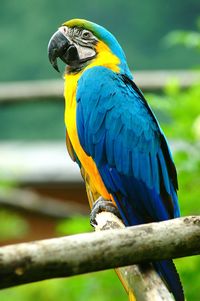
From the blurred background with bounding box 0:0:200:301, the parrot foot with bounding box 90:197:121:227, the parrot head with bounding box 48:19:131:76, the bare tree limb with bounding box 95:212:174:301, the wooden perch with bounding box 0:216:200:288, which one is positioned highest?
the parrot head with bounding box 48:19:131:76

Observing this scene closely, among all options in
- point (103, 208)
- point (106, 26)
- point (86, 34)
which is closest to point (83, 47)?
point (86, 34)

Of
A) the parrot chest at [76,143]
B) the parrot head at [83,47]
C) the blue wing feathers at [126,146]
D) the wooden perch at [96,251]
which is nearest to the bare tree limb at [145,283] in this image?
the wooden perch at [96,251]

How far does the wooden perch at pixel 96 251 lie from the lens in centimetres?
130

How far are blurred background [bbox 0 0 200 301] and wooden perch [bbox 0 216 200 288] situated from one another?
61.9 inches

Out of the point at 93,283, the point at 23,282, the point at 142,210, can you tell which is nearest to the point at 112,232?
the point at 23,282

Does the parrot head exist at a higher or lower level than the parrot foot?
higher

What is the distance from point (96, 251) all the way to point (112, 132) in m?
1.03

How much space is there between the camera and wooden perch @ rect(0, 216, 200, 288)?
130 cm

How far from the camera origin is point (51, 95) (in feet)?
13.8

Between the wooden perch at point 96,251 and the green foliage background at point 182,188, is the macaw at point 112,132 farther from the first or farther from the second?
the wooden perch at point 96,251

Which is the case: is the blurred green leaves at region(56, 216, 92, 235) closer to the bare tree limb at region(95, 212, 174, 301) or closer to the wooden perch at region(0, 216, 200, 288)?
the bare tree limb at region(95, 212, 174, 301)

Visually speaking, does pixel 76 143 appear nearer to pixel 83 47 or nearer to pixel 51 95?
pixel 83 47

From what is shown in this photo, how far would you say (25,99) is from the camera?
4.25 metres

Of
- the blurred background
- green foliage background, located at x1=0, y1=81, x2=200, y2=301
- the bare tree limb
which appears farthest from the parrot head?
the bare tree limb
